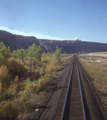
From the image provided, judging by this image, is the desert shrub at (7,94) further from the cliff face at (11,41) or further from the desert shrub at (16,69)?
the cliff face at (11,41)

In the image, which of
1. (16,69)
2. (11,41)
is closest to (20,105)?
(16,69)

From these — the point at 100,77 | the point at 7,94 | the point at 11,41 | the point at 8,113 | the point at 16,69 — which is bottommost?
the point at 7,94

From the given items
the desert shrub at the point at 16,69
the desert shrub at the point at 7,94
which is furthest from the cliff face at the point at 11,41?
the desert shrub at the point at 7,94

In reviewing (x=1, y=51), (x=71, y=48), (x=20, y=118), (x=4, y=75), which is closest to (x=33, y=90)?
(x=20, y=118)

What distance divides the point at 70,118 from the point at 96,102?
283 cm

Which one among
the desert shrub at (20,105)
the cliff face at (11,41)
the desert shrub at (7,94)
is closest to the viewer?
the desert shrub at (20,105)

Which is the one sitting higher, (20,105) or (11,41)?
(11,41)

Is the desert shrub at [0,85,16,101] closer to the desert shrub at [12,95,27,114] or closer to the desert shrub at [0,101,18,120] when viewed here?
the desert shrub at [12,95,27,114]

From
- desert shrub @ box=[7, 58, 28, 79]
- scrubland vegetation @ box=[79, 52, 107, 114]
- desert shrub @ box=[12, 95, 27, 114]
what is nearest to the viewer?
desert shrub @ box=[12, 95, 27, 114]

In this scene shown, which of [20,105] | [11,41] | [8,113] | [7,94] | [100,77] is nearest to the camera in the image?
[8,113]

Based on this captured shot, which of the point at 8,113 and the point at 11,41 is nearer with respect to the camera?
the point at 8,113

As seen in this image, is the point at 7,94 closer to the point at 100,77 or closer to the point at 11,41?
the point at 100,77

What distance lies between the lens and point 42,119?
5.44m

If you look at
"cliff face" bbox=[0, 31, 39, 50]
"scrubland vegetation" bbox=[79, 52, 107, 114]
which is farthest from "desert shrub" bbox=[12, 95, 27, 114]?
"cliff face" bbox=[0, 31, 39, 50]
